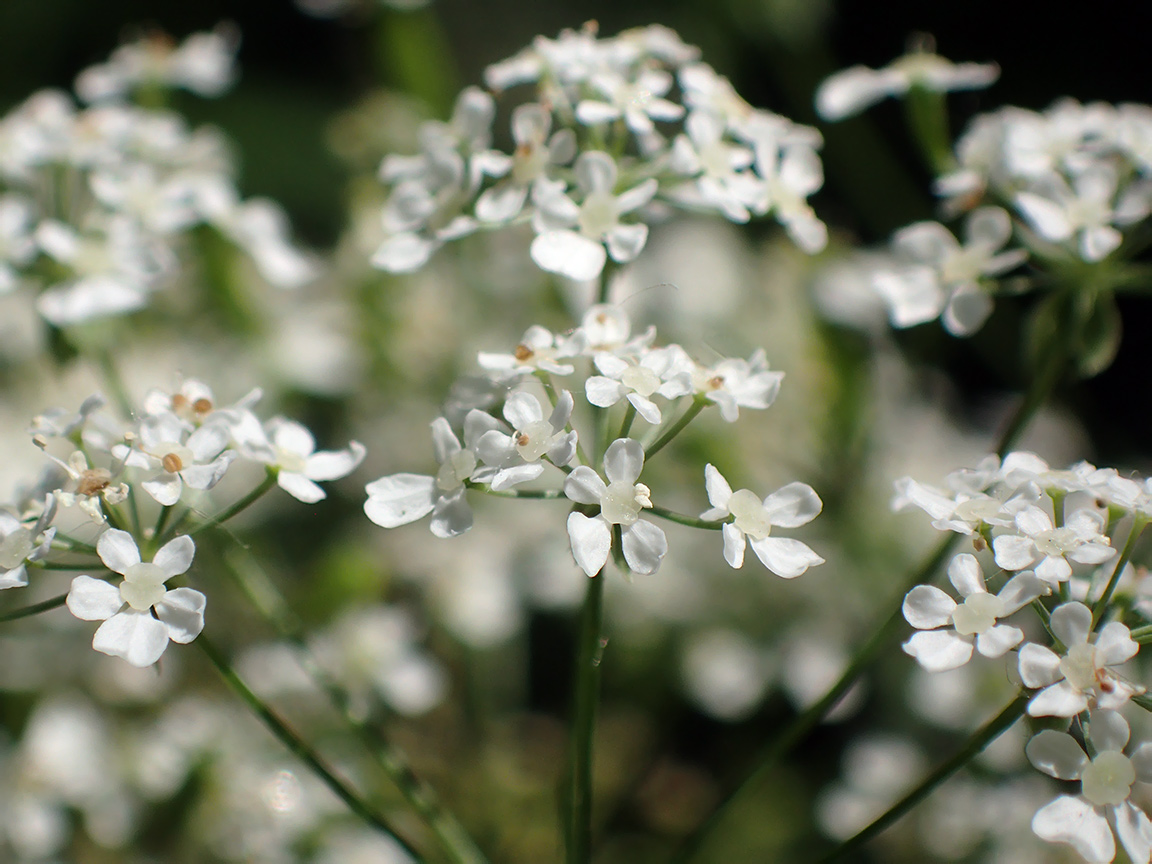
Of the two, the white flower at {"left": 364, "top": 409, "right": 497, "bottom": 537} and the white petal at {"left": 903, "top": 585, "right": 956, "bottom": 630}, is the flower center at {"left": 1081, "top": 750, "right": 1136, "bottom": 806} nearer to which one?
the white petal at {"left": 903, "top": 585, "right": 956, "bottom": 630}

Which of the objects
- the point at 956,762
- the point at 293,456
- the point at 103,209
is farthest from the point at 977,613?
the point at 103,209

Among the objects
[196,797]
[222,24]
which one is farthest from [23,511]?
[222,24]

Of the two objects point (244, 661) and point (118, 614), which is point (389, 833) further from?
point (244, 661)

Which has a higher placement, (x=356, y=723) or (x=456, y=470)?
(x=456, y=470)

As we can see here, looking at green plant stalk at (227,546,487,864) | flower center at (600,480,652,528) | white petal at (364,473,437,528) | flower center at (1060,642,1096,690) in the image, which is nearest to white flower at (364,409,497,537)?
white petal at (364,473,437,528)

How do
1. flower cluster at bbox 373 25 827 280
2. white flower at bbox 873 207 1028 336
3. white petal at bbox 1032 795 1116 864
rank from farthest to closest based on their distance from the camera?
white flower at bbox 873 207 1028 336
flower cluster at bbox 373 25 827 280
white petal at bbox 1032 795 1116 864

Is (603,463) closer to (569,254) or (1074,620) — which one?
(569,254)

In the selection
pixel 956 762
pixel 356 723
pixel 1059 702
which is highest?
pixel 1059 702
